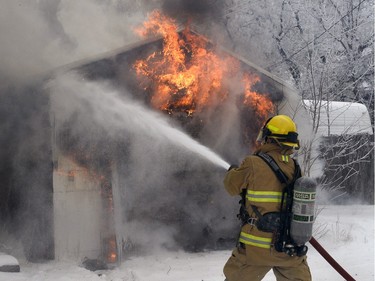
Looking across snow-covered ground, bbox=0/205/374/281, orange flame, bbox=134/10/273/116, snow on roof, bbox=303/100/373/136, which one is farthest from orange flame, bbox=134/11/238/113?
snow on roof, bbox=303/100/373/136

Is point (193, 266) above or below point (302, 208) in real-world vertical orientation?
below

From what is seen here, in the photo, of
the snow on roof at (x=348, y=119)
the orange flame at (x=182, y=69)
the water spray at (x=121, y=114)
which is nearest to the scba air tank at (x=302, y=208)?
the water spray at (x=121, y=114)

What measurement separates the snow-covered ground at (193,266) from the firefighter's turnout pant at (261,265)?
7.19ft

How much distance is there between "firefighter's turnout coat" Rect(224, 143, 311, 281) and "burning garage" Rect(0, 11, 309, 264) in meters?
3.13

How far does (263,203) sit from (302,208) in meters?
0.35

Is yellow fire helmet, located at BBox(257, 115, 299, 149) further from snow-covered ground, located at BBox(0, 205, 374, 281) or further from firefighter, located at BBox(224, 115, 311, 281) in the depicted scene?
snow-covered ground, located at BBox(0, 205, 374, 281)

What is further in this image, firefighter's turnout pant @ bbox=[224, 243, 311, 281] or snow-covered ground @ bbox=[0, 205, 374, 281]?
snow-covered ground @ bbox=[0, 205, 374, 281]

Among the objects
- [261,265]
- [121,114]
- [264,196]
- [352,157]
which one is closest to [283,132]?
[264,196]

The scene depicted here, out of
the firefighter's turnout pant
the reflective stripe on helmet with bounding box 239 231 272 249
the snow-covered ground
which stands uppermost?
the reflective stripe on helmet with bounding box 239 231 272 249

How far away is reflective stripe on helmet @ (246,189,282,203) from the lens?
4.09m

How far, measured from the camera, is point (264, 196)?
13.4 feet

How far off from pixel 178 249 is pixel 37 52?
14.3ft

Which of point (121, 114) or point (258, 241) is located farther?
point (121, 114)

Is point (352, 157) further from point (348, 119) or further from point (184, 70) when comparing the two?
point (184, 70)
